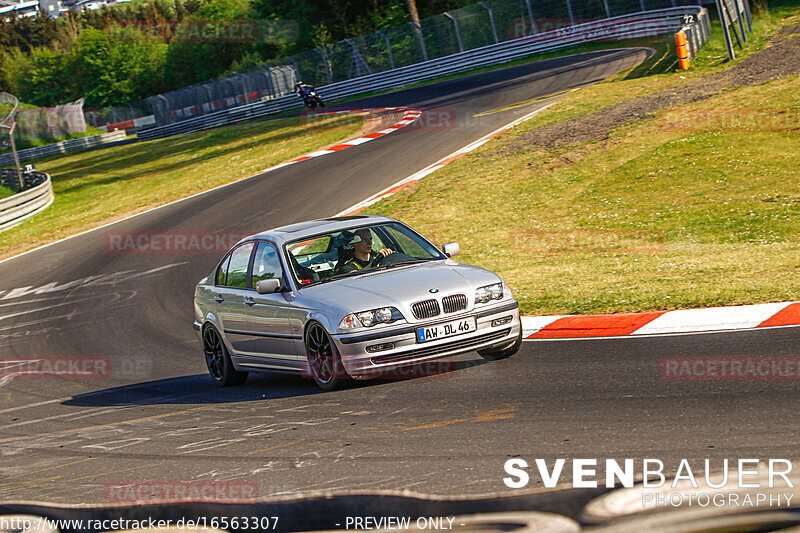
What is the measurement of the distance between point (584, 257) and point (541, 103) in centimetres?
1468

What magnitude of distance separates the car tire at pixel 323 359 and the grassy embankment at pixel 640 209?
3410mm

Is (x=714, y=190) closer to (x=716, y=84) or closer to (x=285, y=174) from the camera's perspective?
(x=716, y=84)

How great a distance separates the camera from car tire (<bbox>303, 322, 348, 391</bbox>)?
789 cm

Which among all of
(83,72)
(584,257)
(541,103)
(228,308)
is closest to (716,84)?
(541,103)

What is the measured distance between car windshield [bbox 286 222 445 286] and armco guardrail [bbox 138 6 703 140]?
28.0 metres

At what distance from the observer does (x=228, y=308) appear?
384 inches

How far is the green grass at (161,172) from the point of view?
27766 millimetres
